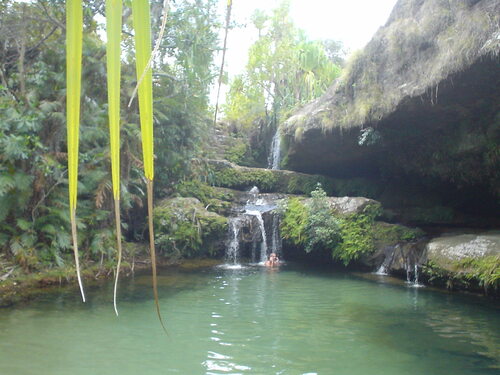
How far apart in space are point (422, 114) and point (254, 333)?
821cm

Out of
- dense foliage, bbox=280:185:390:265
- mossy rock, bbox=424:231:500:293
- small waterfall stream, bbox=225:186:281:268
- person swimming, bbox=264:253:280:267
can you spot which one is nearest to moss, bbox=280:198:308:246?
dense foliage, bbox=280:185:390:265

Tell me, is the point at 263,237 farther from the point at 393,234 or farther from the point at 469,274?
the point at 469,274

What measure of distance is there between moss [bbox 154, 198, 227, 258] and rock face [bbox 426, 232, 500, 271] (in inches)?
247

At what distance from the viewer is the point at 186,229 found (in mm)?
12930

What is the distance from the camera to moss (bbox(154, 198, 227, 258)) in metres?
12.7

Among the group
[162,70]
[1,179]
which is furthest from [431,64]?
[1,179]

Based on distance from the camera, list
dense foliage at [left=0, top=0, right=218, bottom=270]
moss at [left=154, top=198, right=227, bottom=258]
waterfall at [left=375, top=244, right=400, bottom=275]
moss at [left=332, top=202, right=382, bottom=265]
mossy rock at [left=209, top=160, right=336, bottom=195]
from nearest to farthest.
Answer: dense foliage at [left=0, top=0, right=218, bottom=270] < waterfall at [left=375, top=244, right=400, bottom=275] < moss at [left=332, top=202, right=382, bottom=265] < moss at [left=154, top=198, right=227, bottom=258] < mossy rock at [left=209, top=160, right=336, bottom=195]

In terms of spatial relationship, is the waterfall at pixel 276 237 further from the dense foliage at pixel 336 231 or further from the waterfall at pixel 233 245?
the waterfall at pixel 233 245

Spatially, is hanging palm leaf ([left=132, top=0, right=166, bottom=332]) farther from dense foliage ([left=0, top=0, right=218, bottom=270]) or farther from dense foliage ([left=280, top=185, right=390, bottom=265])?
dense foliage ([left=280, top=185, right=390, bottom=265])

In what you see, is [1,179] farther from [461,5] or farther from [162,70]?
[461,5]

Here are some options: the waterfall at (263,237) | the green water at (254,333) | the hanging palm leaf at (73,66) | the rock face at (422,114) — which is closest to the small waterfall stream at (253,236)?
the waterfall at (263,237)

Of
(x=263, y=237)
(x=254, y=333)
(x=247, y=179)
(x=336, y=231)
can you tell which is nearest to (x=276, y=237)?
(x=263, y=237)

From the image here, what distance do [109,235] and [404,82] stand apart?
8395 mm

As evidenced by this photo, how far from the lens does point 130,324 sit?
20.3 ft
